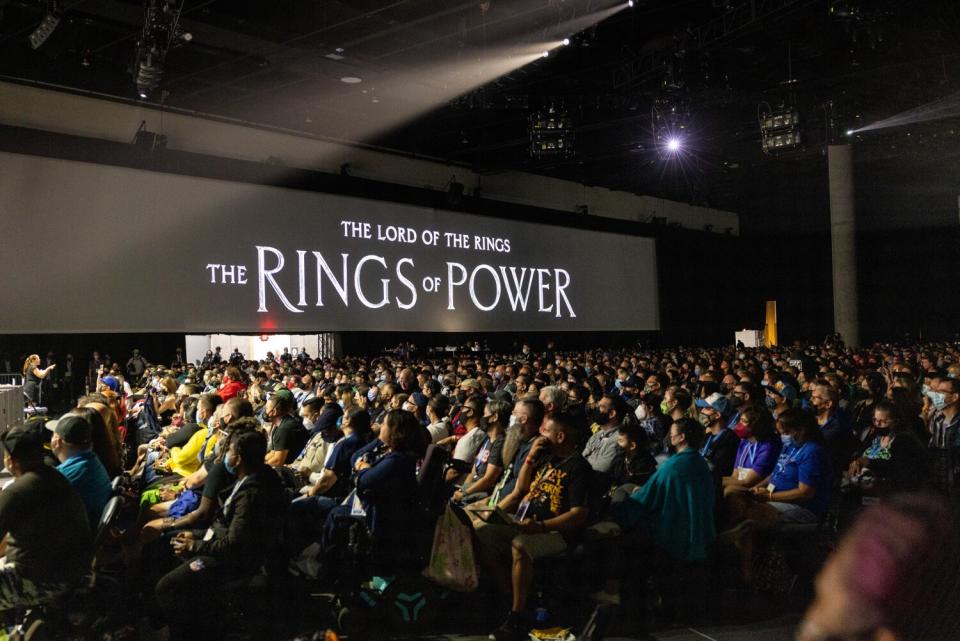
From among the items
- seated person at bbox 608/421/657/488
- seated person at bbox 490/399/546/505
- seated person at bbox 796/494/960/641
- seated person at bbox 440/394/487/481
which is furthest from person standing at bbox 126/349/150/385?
seated person at bbox 796/494/960/641

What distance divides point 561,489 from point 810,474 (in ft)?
4.71

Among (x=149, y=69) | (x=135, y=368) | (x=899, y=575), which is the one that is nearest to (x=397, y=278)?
(x=135, y=368)

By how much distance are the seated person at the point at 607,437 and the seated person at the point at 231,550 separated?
89.1 inches

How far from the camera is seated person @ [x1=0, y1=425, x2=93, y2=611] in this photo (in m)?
2.90

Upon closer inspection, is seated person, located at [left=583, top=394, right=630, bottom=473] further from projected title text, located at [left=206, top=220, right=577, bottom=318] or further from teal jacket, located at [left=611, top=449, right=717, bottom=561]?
projected title text, located at [left=206, top=220, right=577, bottom=318]

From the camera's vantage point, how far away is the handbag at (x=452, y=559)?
340 centimetres

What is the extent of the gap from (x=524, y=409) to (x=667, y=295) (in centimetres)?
1945

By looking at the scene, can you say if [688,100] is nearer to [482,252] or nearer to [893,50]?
[893,50]

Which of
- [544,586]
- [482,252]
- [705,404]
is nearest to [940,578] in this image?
[544,586]

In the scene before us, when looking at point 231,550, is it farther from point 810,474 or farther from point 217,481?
point 810,474

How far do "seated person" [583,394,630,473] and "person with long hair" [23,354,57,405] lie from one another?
8.58 meters

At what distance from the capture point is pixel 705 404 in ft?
22.1

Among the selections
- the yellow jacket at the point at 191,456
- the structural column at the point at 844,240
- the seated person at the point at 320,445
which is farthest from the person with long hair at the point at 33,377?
the structural column at the point at 844,240

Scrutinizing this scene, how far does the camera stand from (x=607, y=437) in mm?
4961
